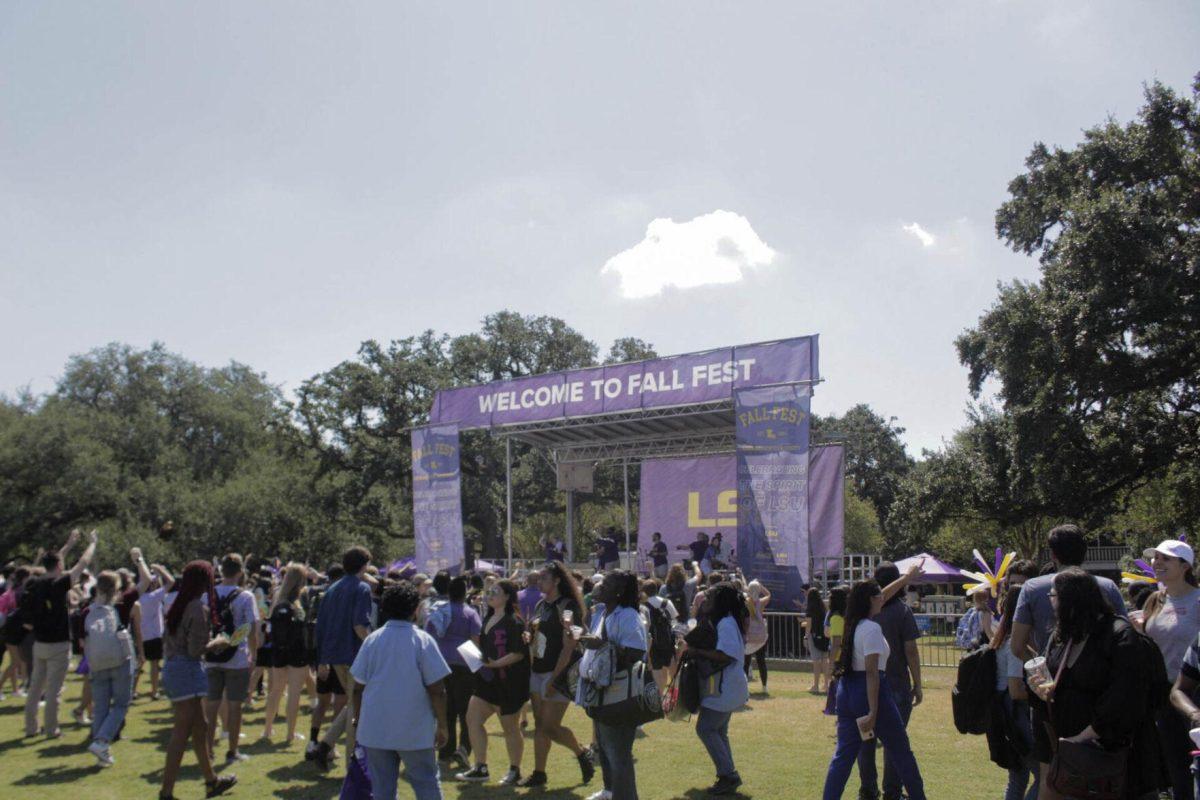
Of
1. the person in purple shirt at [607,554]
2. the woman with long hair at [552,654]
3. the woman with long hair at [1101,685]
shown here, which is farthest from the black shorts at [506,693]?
the person in purple shirt at [607,554]

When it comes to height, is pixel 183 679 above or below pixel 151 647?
above

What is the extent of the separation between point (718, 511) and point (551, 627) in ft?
53.4

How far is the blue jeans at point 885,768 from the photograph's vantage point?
19.8 ft

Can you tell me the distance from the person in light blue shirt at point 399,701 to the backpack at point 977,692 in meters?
3.01

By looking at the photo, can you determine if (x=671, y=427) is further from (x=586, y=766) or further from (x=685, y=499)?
(x=586, y=766)

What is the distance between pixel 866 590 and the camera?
571 cm

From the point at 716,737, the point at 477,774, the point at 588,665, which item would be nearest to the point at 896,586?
the point at 716,737

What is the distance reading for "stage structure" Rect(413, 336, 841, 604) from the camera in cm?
1658

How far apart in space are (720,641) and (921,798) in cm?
173

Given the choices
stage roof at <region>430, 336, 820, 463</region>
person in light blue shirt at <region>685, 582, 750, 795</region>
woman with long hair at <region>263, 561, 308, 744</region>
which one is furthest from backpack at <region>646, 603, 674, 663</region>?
stage roof at <region>430, 336, 820, 463</region>

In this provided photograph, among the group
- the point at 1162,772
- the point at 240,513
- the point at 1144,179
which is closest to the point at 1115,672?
the point at 1162,772

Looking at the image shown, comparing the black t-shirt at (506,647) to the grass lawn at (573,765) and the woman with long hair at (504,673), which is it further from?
the grass lawn at (573,765)

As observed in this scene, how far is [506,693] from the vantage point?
7219mm

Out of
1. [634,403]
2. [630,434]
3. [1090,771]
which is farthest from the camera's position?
[630,434]
